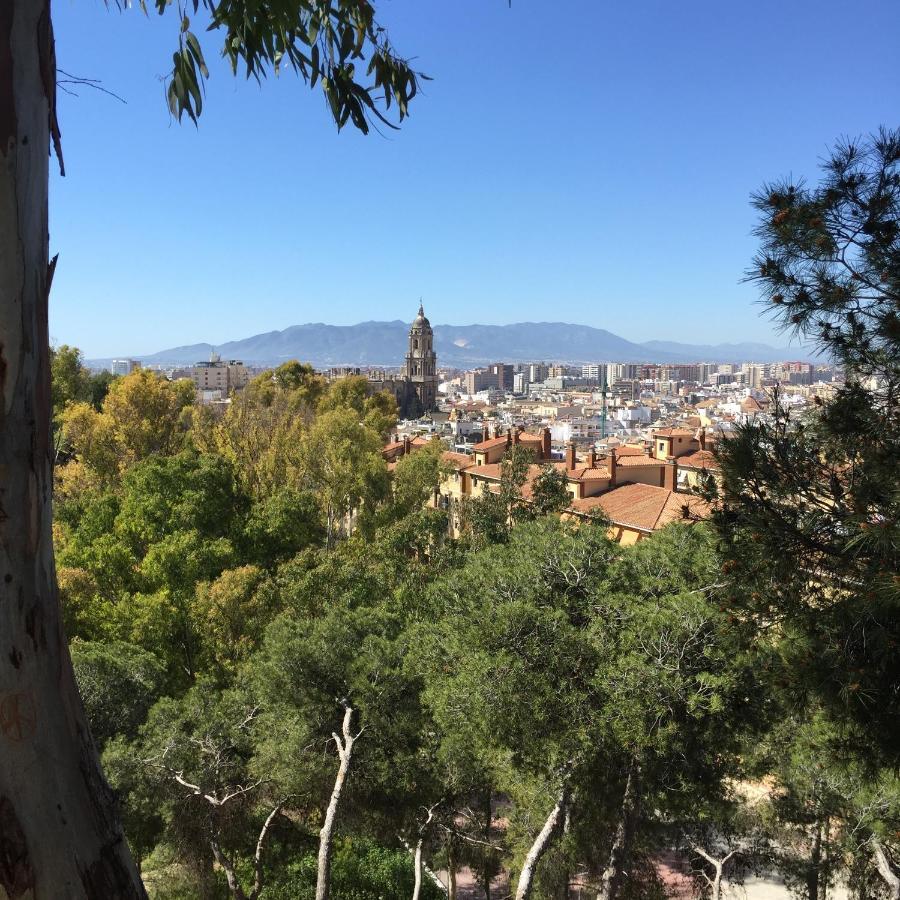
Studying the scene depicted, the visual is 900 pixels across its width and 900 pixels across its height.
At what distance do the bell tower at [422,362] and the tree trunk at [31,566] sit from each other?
10109 cm

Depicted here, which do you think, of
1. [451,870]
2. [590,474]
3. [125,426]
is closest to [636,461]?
[590,474]

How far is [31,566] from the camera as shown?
1771 millimetres

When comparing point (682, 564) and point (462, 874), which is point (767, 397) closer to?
point (682, 564)

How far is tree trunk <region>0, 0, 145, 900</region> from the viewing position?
5.60 feet

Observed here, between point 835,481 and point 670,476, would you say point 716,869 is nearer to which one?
point 835,481

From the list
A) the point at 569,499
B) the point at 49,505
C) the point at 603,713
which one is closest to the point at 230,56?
the point at 49,505

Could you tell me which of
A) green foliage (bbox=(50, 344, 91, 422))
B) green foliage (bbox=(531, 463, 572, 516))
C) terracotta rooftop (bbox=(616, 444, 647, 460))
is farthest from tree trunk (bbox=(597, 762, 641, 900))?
green foliage (bbox=(50, 344, 91, 422))

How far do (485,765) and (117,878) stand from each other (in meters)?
6.76

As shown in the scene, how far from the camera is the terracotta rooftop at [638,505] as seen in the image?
63.5 ft

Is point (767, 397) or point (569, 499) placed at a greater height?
point (767, 397)

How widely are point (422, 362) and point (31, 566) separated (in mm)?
103919

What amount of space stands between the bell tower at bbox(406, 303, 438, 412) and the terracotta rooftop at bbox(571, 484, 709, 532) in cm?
8036

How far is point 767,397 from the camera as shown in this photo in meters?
5.21

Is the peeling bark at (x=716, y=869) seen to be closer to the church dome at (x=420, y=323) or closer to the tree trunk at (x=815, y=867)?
the tree trunk at (x=815, y=867)
